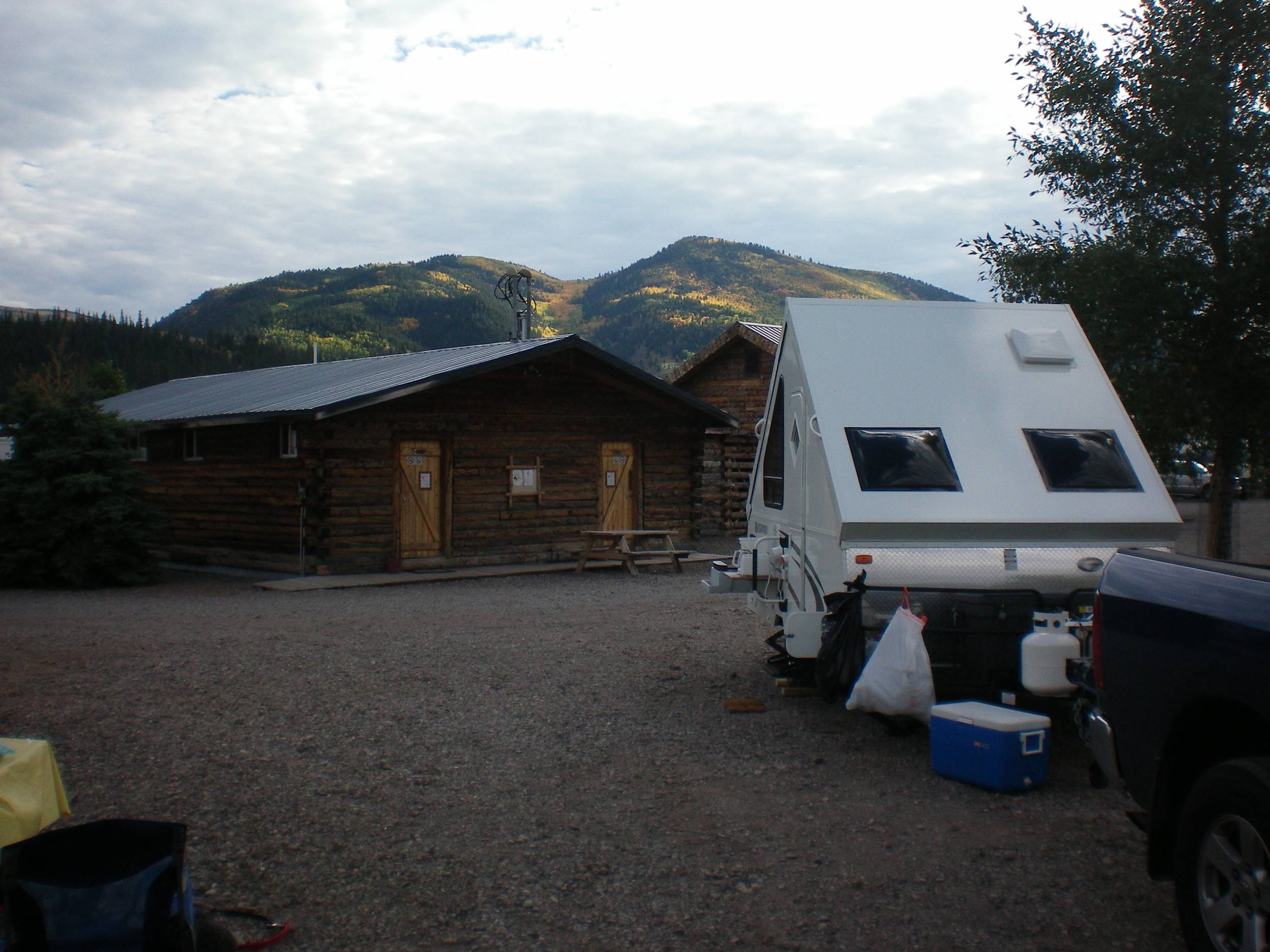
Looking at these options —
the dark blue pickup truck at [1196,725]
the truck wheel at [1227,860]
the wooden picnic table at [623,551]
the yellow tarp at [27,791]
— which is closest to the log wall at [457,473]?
the wooden picnic table at [623,551]

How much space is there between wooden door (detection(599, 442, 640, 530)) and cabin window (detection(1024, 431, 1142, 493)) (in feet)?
42.6

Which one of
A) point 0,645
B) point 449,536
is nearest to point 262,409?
point 449,536

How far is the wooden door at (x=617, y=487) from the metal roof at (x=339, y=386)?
1.43m

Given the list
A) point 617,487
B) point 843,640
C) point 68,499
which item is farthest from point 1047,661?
point 68,499

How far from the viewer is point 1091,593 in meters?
6.42

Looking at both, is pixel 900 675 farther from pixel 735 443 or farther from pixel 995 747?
pixel 735 443

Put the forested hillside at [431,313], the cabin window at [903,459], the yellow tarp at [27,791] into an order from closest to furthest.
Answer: the yellow tarp at [27,791], the cabin window at [903,459], the forested hillside at [431,313]

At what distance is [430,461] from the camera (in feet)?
57.2

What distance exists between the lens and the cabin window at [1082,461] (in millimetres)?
6664

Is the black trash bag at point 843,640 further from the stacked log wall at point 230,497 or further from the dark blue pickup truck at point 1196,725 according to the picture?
the stacked log wall at point 230,497

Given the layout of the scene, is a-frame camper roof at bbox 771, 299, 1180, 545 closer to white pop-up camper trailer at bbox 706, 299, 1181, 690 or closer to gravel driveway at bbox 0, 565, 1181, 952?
white pop-up camper trailer at bbox 706, 299, 1181, 690

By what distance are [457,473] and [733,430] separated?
8932 mm

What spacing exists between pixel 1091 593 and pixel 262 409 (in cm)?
1350

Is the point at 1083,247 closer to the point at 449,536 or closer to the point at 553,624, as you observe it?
the point at 553,624
